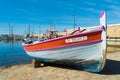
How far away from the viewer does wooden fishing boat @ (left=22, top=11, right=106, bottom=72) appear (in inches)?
416

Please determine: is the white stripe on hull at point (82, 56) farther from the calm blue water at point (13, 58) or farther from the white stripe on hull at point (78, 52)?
the calm blue water at point (13, 58)

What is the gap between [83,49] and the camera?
1115cm

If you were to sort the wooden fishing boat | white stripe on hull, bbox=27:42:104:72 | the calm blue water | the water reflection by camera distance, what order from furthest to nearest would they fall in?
the water reflection, the calm blue water, white stripe on hull, bbox=27:42:104:72, the wooden fishing boat

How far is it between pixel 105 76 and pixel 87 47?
5.45ft

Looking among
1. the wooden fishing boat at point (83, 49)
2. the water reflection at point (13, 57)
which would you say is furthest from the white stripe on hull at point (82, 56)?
the water reflection at point (13, 57)

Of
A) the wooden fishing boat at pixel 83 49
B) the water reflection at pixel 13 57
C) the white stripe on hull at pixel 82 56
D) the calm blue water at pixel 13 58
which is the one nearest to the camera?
the wooden fishing boat at pixel 83 49

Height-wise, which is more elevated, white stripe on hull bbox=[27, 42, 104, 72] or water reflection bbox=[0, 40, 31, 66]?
white stripe on hull bbox=[27, 42, 104, 72]

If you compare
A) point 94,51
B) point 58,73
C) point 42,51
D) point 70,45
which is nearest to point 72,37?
point 70,45

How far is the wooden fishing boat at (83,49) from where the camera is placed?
34.7 feet

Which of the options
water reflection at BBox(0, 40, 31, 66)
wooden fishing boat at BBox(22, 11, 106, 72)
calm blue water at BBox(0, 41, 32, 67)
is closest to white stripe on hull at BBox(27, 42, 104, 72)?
wooden fishing boat at BBox(22, 11, 106, 72)

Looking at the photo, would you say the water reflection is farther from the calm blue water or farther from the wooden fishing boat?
the wooden fishing boat

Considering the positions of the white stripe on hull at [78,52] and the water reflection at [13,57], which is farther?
the water reflection at [13,57]

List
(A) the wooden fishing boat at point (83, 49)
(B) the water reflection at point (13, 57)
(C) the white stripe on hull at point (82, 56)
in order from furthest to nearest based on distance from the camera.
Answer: (B) the water reflection at point (13, 57), (C) the white stripe on hull at point (82, 56), (A) the wooden fishing boat at point (83, 49)

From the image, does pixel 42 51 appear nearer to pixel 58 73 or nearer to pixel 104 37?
pixel 58 73
